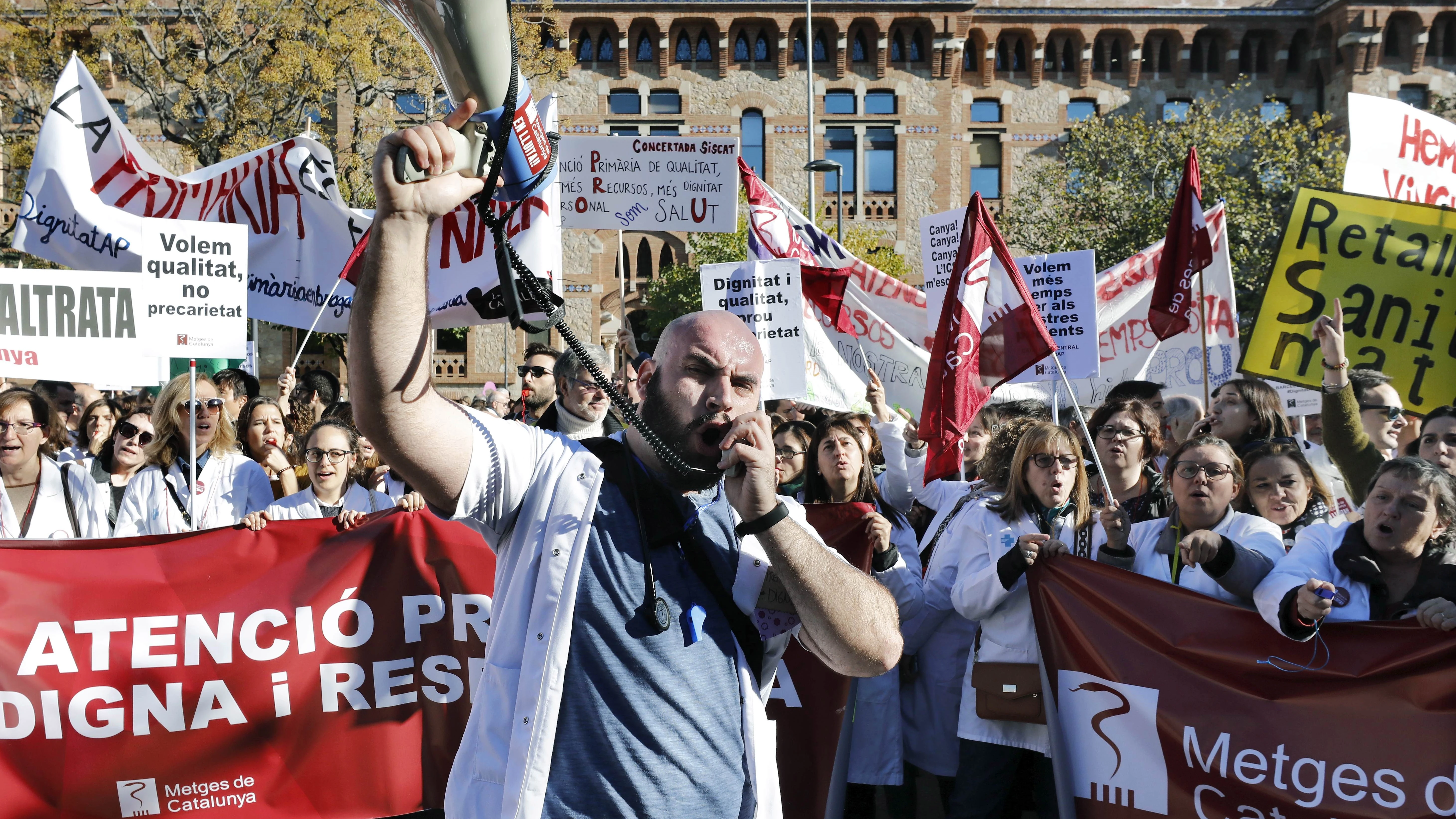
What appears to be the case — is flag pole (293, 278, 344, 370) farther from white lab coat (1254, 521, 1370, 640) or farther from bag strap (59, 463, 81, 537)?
white lab coat (1254, 521, 1370, 640)

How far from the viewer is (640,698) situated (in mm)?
1971

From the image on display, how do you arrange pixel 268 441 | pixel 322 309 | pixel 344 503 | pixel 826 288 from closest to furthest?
pixel 344 503, pixel 268 441, pixel 322 309, pixel 826 288

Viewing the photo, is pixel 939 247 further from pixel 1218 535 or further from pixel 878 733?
pixel 1218 535

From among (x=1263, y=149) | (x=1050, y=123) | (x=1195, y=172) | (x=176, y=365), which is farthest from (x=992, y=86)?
(x=1195, y=172)

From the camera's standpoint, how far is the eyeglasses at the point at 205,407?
5949 millimetres

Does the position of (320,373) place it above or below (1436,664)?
above

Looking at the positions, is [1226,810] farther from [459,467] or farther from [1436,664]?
[459,467]

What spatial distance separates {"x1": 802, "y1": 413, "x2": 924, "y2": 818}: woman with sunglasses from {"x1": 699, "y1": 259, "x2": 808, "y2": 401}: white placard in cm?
252

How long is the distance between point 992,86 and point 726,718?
121 ft

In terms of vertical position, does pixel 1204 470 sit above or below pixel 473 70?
below

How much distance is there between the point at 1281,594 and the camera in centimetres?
358

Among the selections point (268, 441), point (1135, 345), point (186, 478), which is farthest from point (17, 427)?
point (1135, 345)

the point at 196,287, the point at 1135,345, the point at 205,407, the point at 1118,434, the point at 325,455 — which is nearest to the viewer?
the point at 1118,434

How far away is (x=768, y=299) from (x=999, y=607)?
13.7 feet
